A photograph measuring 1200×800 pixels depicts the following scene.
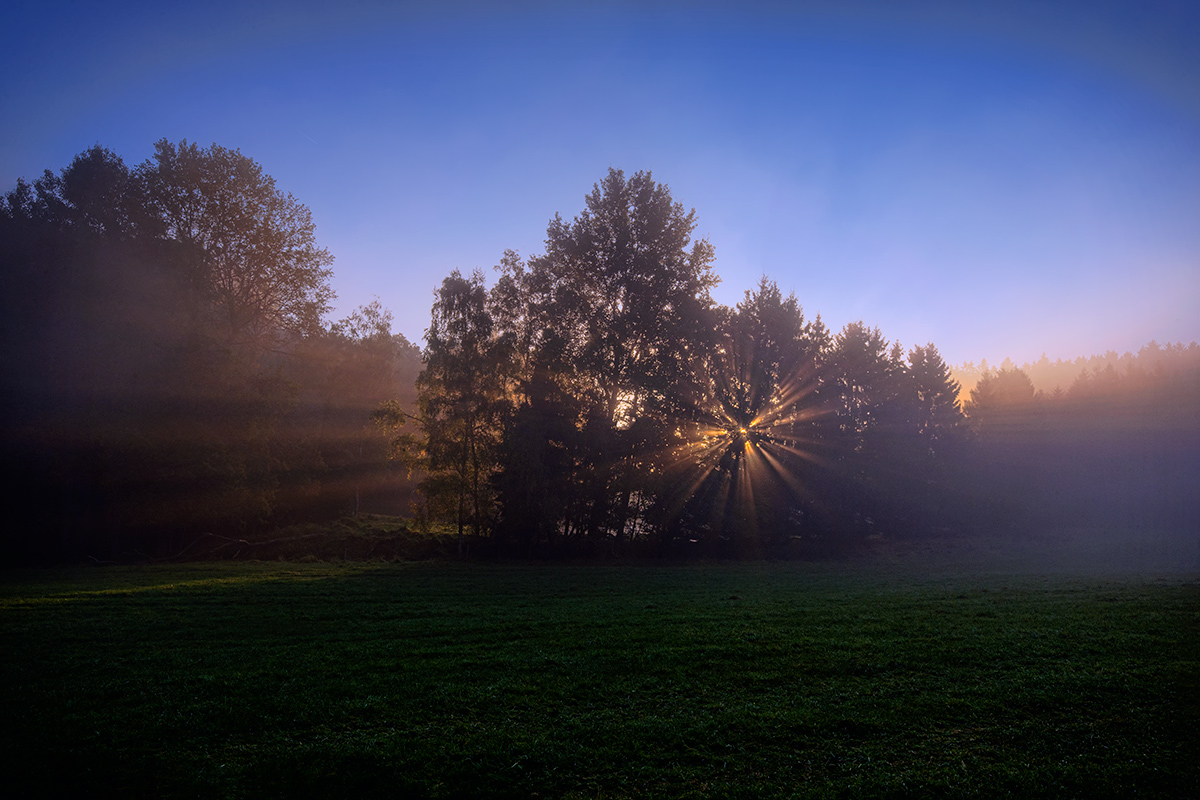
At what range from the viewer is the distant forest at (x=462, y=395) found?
33.8 metres

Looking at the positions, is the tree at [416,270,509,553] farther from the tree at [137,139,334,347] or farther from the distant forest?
the tree at [137,139,334,347]

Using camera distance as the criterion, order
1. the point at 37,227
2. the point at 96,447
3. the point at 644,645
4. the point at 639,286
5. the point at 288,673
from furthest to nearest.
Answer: the point at 639,286 → the point at 37,227 → the point at 96,447 → the point at 644,645 → the point at 288,673

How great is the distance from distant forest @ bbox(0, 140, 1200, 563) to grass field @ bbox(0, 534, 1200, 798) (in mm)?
19530

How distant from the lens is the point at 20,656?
462 inches

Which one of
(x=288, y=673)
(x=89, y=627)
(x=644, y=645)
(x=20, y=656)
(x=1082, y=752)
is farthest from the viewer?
(x=89, y=627)

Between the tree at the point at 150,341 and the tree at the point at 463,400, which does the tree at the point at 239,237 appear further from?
the tree at the point at 463,400

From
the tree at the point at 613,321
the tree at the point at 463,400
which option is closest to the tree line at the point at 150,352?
the tree at the point at 463,400

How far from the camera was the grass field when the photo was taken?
22.9ft

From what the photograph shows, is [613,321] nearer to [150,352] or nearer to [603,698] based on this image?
[150,352]

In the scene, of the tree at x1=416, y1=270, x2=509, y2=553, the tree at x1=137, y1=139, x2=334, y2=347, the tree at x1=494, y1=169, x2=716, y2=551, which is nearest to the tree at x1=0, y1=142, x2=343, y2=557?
the tree at x1=137, y1=139, x2=334, y2=347

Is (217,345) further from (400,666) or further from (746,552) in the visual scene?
(746,552)

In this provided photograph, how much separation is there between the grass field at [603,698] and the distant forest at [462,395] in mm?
19530

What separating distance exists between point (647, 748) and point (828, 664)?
17.7ft

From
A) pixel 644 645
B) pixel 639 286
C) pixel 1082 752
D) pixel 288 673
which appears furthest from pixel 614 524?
pixel 1082 752
